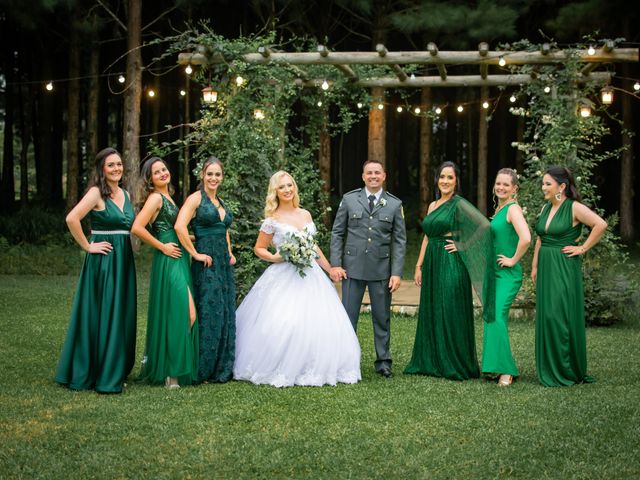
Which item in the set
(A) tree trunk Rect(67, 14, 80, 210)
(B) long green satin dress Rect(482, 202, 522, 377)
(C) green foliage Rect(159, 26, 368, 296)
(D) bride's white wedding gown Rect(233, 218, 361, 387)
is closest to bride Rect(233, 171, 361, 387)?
(D) bride's white wedding gown Rect(233, 218, 361, 387)

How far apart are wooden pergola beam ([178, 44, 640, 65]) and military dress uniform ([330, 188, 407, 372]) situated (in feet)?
13.5

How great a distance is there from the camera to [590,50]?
1048 cm

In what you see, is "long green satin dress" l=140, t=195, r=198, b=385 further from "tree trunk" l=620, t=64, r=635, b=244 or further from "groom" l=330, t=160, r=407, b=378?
"tree trunk" l=620, t=64, r=635, b=244

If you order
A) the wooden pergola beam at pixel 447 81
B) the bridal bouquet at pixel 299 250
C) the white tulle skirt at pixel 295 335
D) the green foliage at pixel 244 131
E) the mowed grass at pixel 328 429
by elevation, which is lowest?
the mowed grass at pixel 328 429

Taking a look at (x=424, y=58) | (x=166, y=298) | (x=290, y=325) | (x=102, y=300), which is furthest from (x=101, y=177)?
(x=424, y=58)

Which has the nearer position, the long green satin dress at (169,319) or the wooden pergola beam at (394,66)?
the long green satin dress at (169,319)

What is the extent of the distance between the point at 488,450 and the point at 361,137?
84.4 ft

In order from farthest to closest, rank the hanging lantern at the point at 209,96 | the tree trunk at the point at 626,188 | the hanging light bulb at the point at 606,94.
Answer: the tree trunk at the point at 626,188, the hanging light bulb at the point at 606,94, the hanging lantern at the point at 209,96

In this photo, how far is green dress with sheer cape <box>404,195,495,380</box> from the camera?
7.31 m

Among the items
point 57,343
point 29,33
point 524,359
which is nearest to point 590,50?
point 524,359

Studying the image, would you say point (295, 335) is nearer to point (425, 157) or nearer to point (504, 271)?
point (504, 271)

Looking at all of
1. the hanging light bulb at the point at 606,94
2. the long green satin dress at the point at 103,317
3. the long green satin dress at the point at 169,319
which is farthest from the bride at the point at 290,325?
the hanging light bulb at the point at 606,94

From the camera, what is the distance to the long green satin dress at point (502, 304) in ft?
23.5

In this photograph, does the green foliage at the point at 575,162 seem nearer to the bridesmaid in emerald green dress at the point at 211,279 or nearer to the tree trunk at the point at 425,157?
the bridesmaid in emerald green dress at the point at 211,279
